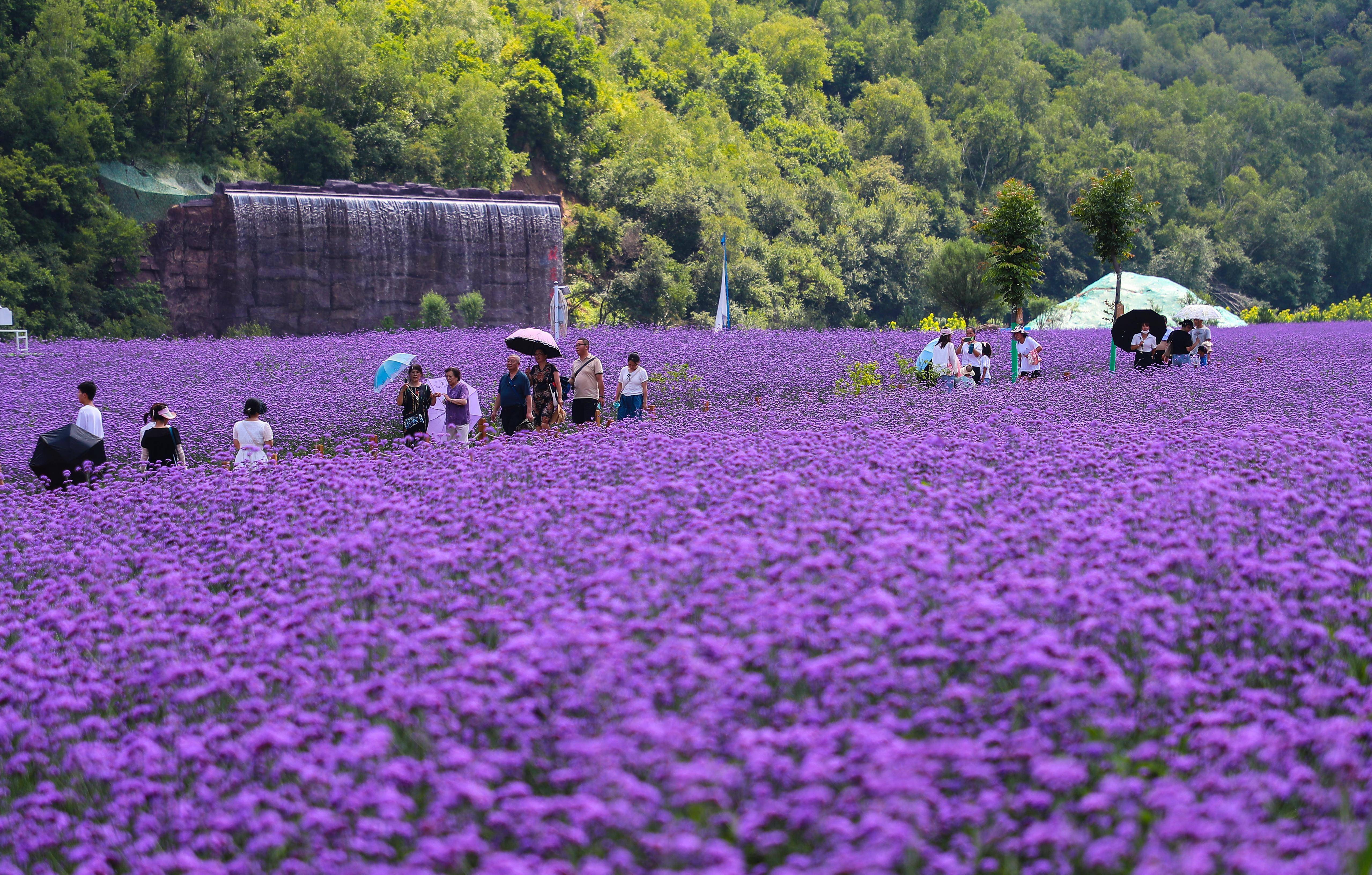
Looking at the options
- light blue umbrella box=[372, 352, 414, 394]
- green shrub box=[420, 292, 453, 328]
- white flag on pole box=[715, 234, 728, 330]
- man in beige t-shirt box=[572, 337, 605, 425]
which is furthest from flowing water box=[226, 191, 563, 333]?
man in beige t-shirt box=[572, 337, 605, 425]

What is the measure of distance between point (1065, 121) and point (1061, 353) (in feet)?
304

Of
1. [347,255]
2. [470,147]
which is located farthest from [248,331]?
[470,147]

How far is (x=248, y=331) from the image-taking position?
34281 mm

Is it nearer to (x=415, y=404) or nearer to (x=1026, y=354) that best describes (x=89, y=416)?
(x=415, y=404)

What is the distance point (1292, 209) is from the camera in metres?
94.2

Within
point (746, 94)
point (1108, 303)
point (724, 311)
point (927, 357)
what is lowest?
point (927, 357)

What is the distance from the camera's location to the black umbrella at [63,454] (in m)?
10.2

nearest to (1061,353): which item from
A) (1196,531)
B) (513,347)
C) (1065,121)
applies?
(513,347)

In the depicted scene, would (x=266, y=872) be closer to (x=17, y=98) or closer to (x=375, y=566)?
(x=375, y=566)

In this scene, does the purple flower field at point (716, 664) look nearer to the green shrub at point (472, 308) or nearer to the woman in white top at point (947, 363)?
the woman in white top at point (947, 363)

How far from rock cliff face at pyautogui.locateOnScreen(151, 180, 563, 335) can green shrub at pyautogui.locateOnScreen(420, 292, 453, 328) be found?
4.03 meters

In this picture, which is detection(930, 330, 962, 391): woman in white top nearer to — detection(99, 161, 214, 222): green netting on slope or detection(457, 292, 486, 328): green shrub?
detection(457, 292, 486, 328): green shrub

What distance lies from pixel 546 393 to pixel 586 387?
59cm

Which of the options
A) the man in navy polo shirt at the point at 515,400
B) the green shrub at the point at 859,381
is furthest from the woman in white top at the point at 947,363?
the man in navy polo shirt at the point at 515,400
